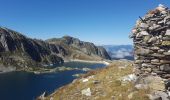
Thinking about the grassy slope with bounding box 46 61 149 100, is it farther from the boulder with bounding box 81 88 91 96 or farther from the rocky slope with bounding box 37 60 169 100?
the boulder with bounding box 81 88 91 96

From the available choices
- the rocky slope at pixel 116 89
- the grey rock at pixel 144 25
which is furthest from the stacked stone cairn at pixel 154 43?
the rocky slope at pixel 116 89

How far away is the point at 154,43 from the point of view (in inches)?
966

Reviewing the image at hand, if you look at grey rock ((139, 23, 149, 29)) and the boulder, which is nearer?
grey rock ((139, 23, 149, 29))

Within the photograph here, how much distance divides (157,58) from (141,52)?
59.5 inches

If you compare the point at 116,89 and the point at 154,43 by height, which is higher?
the point at 154,43

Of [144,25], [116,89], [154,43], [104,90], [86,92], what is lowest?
[86,92]

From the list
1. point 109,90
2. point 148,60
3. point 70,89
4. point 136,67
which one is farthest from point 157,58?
point 70,89

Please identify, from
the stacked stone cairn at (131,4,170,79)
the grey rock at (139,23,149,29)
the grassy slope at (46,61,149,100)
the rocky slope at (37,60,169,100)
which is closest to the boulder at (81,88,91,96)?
the rocky slope at (37,60,169,100)

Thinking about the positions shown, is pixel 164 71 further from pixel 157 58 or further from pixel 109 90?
pixel 109 90

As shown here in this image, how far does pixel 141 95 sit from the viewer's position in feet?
80.1

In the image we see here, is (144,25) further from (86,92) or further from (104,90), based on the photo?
(86,92)

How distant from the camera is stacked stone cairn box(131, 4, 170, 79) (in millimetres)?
24078

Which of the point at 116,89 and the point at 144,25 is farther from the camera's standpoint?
the point at 116,89

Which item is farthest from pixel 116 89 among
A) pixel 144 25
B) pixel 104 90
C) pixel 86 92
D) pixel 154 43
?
pixel 144 25
